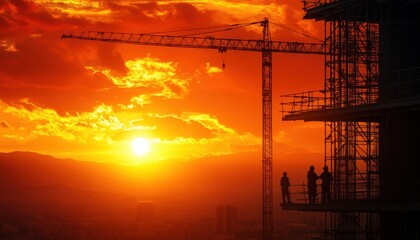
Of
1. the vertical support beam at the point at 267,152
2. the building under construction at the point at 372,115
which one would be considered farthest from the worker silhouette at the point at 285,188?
the vertical support beam at the point at 267,152

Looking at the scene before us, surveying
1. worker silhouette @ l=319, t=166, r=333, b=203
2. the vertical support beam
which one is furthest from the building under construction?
the vertical support beam

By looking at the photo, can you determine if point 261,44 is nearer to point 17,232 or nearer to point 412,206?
point 17,232

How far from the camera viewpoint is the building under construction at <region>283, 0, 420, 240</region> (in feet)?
126

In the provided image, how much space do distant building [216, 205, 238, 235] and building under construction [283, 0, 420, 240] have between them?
122177mm

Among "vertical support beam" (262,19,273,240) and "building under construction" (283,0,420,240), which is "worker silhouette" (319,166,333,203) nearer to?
"building under construction" (283,0,420,240)

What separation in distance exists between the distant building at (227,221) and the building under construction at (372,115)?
12218cm

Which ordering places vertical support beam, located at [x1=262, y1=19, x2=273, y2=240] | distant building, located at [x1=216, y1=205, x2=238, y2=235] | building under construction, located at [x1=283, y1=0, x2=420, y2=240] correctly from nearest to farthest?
1. building under construction, located at [x1=283, y1=0, x2=420, y2=240]
2. vertical support beam, located at [x1=262, y1=19, x2=273, y2=240]
3. distant building, located at [x1=216, y1=205, x2=238, y2=235]

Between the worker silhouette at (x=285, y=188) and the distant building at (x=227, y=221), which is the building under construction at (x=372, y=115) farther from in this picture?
the distant building at (x=227, y=221)

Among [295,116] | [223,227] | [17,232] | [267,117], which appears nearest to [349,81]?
[295,116]

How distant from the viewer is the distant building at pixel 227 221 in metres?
170

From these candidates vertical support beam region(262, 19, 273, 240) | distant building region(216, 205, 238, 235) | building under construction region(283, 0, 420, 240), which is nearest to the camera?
building under construction region(283, 0, 420, 240)

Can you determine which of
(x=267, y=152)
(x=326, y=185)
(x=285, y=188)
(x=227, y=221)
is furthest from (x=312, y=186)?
(x=227, y=221)

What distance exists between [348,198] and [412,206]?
4.14 m

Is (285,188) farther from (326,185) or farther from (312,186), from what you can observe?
(326,185)
